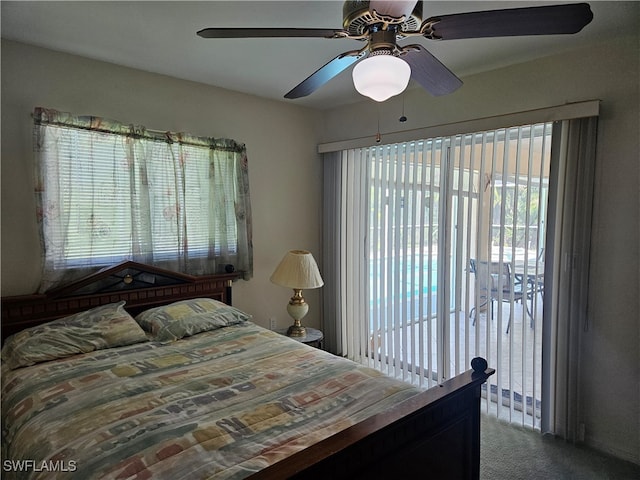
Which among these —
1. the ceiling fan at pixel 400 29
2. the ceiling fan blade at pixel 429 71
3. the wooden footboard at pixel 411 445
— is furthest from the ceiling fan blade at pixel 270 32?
the wooden footboard at pixel 411 445

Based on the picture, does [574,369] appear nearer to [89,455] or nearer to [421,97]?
[421,97]

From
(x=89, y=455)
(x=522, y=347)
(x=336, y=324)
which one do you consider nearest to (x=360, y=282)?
(x=336, y=324)

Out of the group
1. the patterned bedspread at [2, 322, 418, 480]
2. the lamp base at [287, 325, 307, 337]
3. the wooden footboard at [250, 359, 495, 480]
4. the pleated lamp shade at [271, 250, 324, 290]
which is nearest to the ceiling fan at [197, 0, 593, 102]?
the wooden footboard at [250, 359, 495, 480]

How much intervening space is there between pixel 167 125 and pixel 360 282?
2.15 m

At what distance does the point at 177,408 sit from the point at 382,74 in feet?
5.11

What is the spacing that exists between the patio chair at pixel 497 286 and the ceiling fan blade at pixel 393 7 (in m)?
2.04

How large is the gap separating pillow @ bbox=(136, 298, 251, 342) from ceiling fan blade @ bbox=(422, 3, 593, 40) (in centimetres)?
219

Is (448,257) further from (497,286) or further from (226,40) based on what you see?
(226,40)

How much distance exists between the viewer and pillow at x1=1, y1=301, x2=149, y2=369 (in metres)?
2.12

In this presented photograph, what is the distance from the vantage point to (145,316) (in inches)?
106

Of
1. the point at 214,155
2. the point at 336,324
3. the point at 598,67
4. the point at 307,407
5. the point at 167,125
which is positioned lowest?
the point at 336,324

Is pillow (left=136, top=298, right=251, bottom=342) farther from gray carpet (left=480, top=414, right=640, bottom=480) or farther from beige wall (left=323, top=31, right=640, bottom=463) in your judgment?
beige wall (left=323, top=31, right=640, bottom=463)

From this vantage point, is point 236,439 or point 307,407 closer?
point 236,439

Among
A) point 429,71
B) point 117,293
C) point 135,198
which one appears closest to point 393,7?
point 429,71
